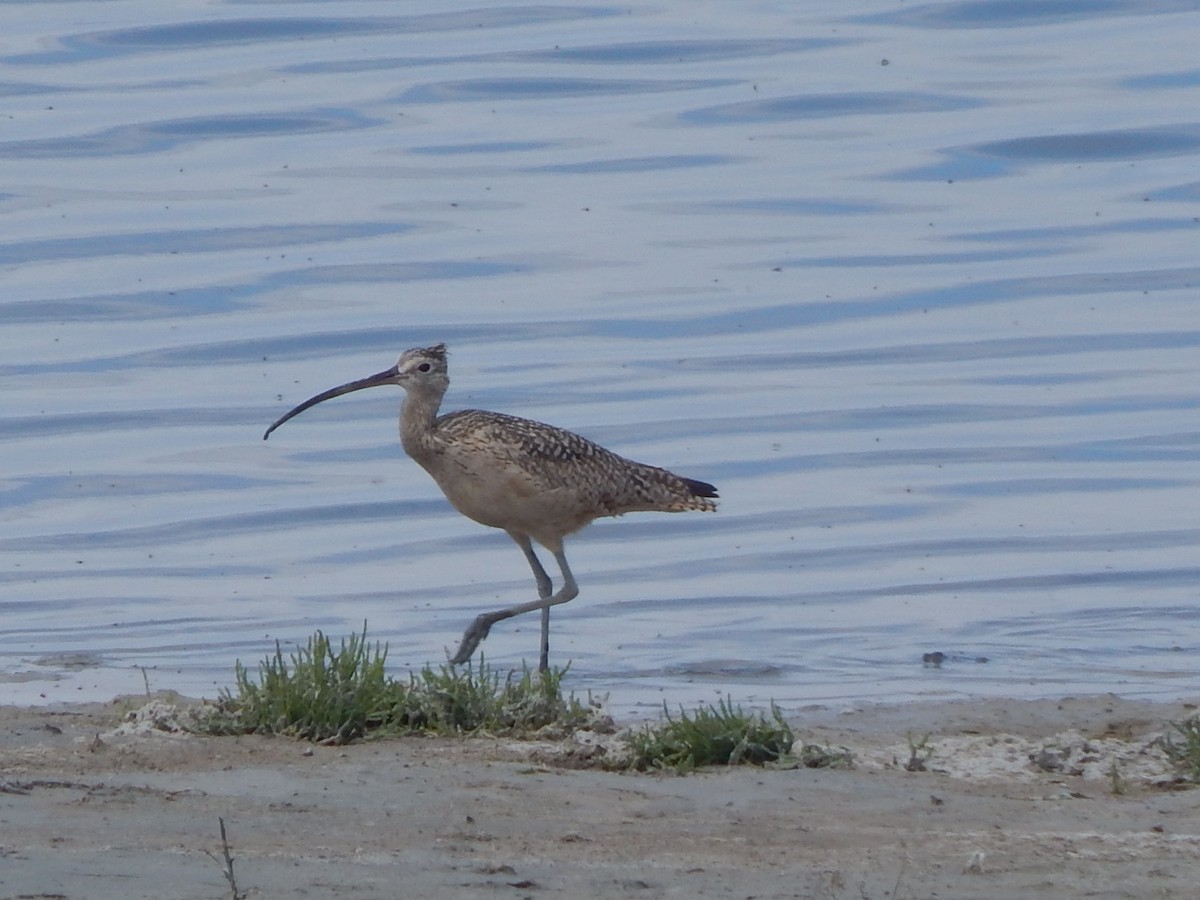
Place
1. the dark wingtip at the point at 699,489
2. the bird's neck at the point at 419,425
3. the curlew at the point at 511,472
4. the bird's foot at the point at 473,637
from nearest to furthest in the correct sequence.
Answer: the bird's foot at the point at 473,637
the curlew at the point at 511,472
the bird's neck at the point at 419,425
the dark wingtip at the point at 699,489

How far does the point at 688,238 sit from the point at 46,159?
819cm

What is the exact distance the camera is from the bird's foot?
10.9m

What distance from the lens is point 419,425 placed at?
37.4ft

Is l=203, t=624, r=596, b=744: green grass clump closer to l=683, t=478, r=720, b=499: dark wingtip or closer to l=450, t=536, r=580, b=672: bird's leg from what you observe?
l=450, t=536, r=580, b=672: bird's leg

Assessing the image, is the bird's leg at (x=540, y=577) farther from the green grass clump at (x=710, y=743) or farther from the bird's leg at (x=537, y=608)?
the green grass clump at (x=710, y=743)

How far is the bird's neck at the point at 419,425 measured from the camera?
11.4 meters

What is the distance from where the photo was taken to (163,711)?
27.5 ft

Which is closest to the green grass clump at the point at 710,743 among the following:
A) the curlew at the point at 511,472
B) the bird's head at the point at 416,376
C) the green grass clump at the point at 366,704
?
the green grass clump at the point at 366,704

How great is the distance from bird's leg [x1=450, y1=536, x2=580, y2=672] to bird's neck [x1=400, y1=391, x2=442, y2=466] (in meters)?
0.73

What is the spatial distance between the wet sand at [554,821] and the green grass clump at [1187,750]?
55 mm

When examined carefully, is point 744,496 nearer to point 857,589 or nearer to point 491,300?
point 857,589

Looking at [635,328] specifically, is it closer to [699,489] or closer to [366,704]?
[699,489]

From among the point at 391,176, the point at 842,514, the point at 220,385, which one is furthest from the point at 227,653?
the point at 391,176

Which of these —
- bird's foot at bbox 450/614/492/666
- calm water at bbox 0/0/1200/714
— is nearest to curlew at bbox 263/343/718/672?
bird's foot at bbox 450/614/492/666
